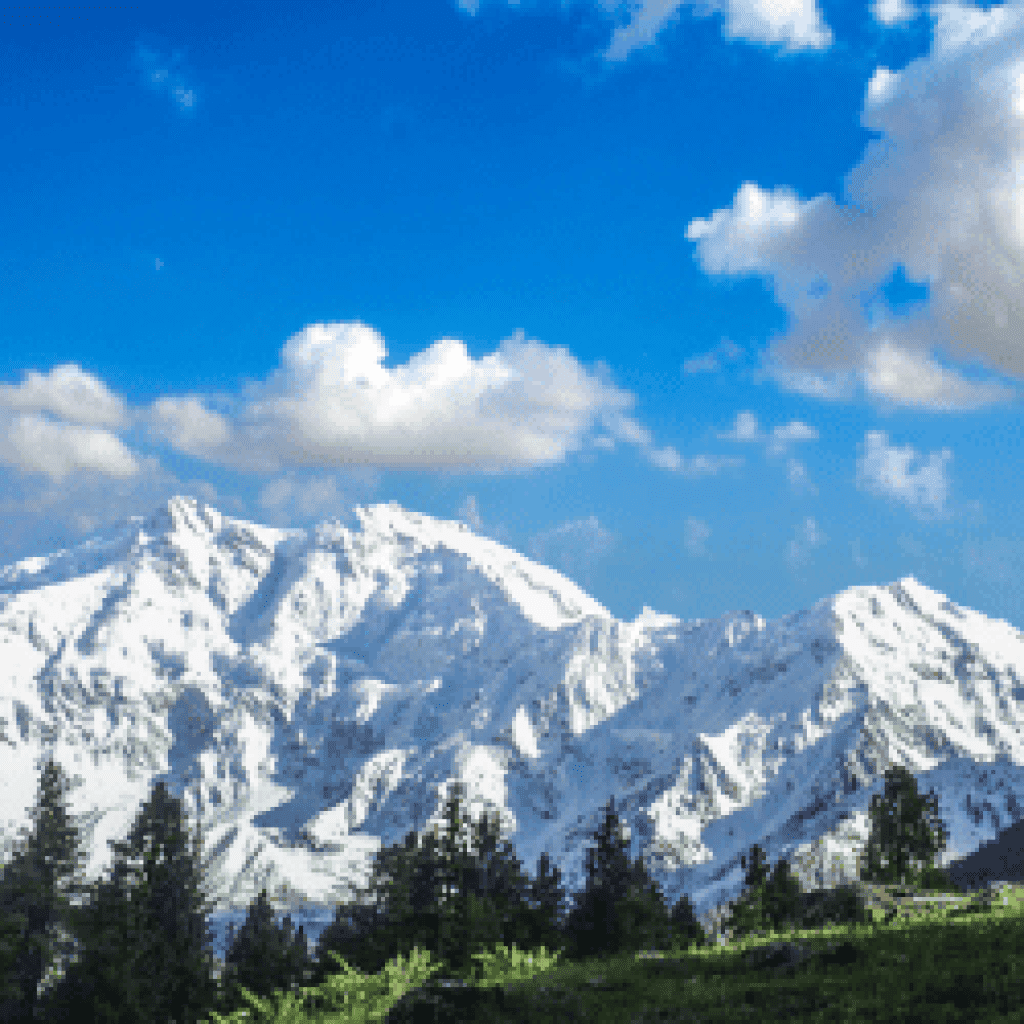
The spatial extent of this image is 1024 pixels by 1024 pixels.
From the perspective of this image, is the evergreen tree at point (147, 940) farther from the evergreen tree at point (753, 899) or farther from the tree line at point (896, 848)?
the tree line at point (896, 848)

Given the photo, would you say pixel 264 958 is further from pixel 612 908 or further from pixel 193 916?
pixel 612 908

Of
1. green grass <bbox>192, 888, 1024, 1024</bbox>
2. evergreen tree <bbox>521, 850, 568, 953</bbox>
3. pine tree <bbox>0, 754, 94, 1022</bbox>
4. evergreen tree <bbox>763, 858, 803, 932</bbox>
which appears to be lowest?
evergreen tree <bbox>763, 858, 803, 932</bbox>

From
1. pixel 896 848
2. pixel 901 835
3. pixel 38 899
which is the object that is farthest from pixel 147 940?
pixel 901 835

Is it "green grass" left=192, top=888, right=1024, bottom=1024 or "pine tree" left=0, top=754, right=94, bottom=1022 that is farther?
"pine tree" left=0, top=754, right=94, bottom=1022

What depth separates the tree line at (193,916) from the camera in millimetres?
41312

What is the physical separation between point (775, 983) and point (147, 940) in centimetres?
3475

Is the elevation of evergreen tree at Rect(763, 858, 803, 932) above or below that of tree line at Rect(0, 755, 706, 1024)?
below

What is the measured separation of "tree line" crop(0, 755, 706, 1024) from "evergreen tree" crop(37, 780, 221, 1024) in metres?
0.06

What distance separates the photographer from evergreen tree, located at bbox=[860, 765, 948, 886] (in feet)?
199

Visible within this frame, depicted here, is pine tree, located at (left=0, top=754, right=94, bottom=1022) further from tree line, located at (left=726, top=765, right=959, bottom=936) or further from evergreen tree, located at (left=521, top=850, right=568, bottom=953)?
tree line, located at (left=726, top=765, right=959, bottom=936)

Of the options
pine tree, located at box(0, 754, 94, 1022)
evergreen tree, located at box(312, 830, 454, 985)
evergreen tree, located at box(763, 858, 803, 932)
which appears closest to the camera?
pine tree, located at box(0, 754, 94, 1022)

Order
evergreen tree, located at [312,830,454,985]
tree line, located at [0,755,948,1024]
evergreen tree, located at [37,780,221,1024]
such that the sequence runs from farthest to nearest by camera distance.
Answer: evergreen tree, located at [312,830,454,985] < tree line, located at [0,755,948,1024] < evergreen tree, located at [37,780,221,1024]

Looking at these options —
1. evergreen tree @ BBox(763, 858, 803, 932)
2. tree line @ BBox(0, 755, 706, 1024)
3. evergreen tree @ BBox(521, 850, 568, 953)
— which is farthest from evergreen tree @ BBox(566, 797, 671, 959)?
evergreen tree @ BBox(763, 858, 803, 932)

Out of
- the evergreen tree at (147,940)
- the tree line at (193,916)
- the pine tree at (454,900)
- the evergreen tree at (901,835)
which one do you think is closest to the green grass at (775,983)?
the tree line at (193,916)
